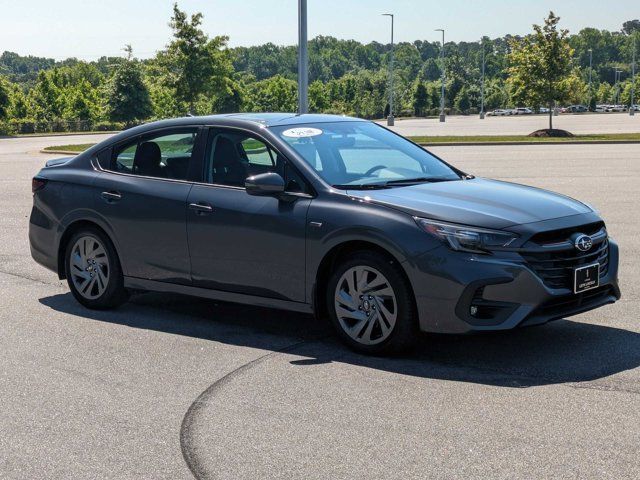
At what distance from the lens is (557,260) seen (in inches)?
239

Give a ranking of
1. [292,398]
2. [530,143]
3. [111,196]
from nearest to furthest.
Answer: [292,398], [111,196], [530,143]

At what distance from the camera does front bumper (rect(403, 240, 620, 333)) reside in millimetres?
5871

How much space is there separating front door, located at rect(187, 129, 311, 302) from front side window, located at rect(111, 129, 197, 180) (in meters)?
0.24

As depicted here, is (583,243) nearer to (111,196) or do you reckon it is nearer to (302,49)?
(111,196)

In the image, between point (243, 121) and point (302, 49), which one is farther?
point (302, 49)

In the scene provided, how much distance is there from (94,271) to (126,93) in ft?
248

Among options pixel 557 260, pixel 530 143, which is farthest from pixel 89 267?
pixel 530 143

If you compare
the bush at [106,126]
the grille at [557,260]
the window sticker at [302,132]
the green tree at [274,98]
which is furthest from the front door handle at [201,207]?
the green tree at [274,98]

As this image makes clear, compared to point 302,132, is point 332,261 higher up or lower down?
lower down

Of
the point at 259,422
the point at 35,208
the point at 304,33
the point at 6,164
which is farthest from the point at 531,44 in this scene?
the point at 259,422

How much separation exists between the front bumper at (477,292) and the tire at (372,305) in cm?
12

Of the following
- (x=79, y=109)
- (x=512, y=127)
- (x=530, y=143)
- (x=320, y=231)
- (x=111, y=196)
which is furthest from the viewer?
(x=79, y=109)

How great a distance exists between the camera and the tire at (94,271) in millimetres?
7863

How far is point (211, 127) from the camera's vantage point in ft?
24.4
